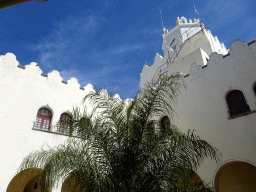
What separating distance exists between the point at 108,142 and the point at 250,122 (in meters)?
5.23

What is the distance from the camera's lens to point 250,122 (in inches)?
298

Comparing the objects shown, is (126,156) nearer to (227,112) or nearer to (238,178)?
(227,112)

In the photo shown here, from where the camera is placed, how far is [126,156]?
546 cm

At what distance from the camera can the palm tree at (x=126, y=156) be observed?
5043 millimetres

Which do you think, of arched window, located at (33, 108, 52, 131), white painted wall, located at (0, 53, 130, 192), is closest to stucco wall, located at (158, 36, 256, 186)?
white painted wall, located at (0, 53, 130, 192)

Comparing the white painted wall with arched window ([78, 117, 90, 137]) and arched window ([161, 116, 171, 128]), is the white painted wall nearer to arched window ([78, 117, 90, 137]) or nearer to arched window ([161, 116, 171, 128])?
arched window ([78, 117, 90, 137])

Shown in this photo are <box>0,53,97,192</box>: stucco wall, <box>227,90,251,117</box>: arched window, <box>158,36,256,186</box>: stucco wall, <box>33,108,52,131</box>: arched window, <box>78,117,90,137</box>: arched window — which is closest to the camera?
<box>78,117,90,137</box>: arched window

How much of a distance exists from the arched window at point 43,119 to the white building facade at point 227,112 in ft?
18.1

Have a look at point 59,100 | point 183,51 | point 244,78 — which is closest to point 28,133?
point 59,100

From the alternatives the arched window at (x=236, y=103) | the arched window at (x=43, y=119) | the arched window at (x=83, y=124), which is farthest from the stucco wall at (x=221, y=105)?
the arched window at (x=43, y=119)

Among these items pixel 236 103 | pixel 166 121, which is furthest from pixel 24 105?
pixel 236 103

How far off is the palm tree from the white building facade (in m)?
2.70

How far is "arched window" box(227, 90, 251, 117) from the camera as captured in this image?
809cm

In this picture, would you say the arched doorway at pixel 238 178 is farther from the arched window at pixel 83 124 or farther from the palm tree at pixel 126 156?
the arched window at pixel 83 124
